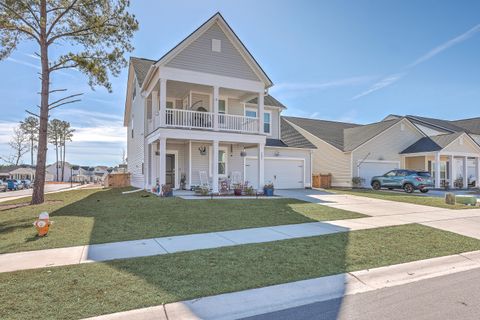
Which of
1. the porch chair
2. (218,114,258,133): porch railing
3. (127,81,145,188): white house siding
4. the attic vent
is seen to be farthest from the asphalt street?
(127,81,145,188): white house siding

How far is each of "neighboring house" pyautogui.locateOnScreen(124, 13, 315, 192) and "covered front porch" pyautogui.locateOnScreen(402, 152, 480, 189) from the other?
1123 centimetres

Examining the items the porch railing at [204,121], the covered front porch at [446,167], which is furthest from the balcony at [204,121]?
the covered front porch at [446,167]

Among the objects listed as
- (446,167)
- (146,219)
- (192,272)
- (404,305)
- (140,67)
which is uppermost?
(140,67)

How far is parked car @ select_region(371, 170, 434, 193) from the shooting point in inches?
827

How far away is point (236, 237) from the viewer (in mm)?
7535

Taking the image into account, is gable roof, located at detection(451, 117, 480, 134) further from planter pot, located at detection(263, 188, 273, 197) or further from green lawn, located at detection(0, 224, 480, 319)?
green lawn, located at detection(0, 224, 480, 319)

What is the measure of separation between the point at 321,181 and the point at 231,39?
13637mm

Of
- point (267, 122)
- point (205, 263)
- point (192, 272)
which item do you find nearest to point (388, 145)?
point (267, 122)

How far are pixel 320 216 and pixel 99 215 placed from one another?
23.8 feet

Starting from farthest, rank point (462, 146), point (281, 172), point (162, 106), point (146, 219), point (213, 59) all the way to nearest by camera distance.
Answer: point (462, 146), point (281, 172), point (213, 59), point (162, 106), point (146, 219)

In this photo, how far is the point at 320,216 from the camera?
10.4 meters

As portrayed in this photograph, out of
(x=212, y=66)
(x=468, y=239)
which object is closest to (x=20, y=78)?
(x=212, y=66)

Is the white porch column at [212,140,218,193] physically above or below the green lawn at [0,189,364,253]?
above

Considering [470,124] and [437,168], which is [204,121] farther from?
[470,124]
